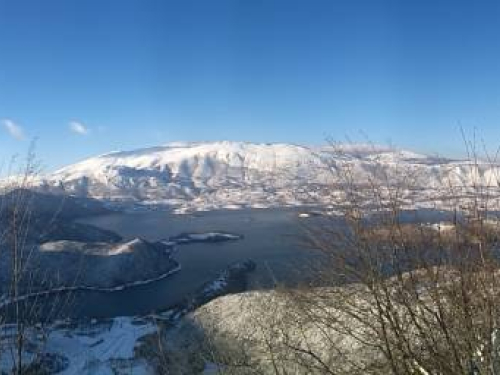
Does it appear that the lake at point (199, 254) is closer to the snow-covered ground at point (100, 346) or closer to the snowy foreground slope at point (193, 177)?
the snow-covered ground at point (100, 346)

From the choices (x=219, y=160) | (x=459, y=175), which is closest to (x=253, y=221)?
(x=459, y=175)

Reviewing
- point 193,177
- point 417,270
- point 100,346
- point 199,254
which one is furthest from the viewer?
point 193,177

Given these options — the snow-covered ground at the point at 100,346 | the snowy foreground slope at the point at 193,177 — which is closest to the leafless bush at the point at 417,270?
the snow-covered ground at the point at 100,346

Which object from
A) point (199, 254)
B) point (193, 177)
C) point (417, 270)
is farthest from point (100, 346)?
point (193, 177)

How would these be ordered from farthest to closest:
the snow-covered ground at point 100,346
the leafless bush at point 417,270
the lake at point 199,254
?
the lake at point 199,254 < the snow-covered ground at point 100,346 < the leafless bush at point 417,270

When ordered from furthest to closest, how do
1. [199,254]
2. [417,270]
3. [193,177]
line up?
[193,177], [199,254], [417,270]

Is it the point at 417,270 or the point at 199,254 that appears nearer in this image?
the point at 417,270

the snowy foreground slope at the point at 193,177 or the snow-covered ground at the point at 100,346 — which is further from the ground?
the snowy foreground slope at the point at 193,177

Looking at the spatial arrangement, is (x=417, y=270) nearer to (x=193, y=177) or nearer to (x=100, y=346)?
(x=100, y=346)

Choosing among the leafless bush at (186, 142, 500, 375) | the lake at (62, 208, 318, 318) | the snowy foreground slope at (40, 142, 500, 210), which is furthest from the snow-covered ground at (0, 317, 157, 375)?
the snowy foreground slope at (40, 142, 500, 210)

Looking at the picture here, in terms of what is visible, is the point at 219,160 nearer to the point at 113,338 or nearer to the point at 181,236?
the point at 181,236

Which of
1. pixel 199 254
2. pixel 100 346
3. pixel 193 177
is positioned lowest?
pixel 199 254

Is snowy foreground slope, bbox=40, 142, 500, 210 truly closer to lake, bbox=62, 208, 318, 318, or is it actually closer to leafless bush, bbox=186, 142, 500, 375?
lake, bbox=62, 208, 318, 318
